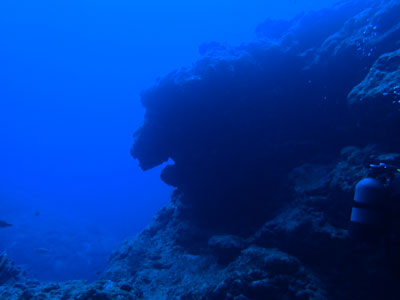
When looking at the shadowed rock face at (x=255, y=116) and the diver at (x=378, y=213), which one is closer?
the diver at (x=378, y=213)

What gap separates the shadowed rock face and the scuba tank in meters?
4.30

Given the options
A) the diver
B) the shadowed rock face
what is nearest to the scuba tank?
the diver

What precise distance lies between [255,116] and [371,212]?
649 cm

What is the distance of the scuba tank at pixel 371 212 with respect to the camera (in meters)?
3.89

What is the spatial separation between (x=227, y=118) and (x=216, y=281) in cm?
553

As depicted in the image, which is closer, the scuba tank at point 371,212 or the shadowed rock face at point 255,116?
the scuba tank at point 371,212

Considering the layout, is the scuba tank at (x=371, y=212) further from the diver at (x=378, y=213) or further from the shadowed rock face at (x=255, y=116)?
the shadowed rock face at (x=255, y=116)

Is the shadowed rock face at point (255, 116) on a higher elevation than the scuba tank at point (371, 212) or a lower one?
higher

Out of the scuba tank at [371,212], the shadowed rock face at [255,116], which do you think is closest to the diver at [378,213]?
the scuba tank at [371,212]

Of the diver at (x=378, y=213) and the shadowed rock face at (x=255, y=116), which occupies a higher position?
the shadowed rock face at (x=255, y=116)

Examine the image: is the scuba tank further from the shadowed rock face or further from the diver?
the shadowed rock face

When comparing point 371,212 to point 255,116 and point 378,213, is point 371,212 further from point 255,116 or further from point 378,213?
point 255,116

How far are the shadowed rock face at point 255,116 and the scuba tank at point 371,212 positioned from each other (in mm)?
4300

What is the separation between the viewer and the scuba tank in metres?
3.89
